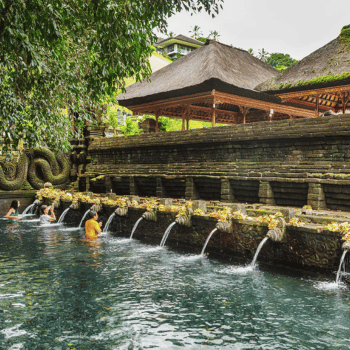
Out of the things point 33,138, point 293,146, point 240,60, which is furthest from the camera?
point 240,60

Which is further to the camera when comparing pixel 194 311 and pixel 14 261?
pixel 14 261

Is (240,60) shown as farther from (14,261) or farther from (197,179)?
(14,261)

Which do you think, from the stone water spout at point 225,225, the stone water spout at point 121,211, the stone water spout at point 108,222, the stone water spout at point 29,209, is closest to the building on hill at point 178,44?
the stone water spout at point 29,209

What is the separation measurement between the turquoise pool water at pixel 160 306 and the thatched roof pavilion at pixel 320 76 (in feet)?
28.0

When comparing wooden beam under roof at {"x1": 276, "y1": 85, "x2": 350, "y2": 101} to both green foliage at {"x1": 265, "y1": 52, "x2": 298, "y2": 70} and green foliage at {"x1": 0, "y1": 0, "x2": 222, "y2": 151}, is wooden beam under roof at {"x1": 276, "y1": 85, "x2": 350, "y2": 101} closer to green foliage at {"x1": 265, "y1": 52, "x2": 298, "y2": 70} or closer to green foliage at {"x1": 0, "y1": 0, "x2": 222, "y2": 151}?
green foliage at {"x1": 0, "y1": 0, "x2": 222, "y2": 151}

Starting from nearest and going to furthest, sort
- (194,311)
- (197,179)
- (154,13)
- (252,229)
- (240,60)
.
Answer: (194,311), (154,13), (252,229), (197,179), (240,60)

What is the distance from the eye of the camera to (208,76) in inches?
615

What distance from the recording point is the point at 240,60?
1953cm

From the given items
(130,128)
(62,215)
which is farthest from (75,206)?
(130,128)

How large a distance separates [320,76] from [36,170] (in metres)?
14.3

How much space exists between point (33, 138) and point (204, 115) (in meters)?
17.7

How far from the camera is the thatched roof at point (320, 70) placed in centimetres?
1336

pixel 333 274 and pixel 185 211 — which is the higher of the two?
pixel 185 211

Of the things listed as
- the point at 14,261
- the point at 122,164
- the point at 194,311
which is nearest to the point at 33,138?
the point at 14,261
